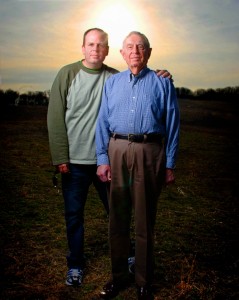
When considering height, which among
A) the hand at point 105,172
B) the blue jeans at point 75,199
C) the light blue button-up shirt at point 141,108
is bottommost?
the blue jeans at point 75,199

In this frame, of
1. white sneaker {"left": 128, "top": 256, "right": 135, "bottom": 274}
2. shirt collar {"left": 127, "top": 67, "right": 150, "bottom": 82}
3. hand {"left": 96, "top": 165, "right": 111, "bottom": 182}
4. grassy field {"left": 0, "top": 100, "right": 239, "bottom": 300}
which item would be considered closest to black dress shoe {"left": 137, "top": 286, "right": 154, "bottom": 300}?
grassy field {"left": 0, "top": 100, "right": 239, "bottom": 300}

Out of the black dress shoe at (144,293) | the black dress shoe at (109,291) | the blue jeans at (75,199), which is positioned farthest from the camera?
the blue jeans at (75,199)

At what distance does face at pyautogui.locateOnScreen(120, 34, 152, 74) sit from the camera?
3098mm

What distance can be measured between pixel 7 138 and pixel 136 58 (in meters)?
12.4

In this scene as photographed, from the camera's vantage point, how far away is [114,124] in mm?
3213

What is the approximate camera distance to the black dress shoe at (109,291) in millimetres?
3371

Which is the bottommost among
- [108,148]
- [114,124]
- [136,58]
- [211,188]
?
[211,188]

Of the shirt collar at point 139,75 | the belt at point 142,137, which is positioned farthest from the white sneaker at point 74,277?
the shirt collar at point 139,75

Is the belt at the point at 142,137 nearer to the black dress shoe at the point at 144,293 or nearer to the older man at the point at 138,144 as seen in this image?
the older man at the point at 138,144

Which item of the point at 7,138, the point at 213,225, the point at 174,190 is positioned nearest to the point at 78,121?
the point at 213,225

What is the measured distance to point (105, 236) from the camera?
4.96 metres

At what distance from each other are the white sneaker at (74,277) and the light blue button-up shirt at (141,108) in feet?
4.03

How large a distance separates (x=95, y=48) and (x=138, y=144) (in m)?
1.04

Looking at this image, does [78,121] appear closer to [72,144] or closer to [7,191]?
[72,144]
